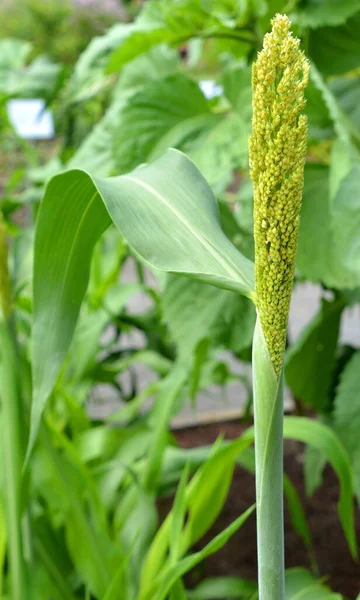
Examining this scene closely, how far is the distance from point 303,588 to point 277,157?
0.45m

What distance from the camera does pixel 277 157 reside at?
0.70 feet

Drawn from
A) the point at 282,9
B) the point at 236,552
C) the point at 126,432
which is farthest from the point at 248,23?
the point at 236,552

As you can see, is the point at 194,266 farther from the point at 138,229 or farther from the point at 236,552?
the point at 236,552

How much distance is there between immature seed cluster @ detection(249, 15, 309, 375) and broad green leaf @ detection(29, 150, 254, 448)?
0.03 metres

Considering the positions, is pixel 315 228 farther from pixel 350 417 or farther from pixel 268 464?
pixel 268 464

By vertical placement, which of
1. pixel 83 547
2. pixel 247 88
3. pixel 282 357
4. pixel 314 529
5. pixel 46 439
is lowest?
pixel 314 529

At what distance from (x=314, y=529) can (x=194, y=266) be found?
803 mm

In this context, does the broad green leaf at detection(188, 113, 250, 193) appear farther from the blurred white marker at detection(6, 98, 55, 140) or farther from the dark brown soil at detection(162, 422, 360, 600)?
the blurred white marker at detection(6, 98, 55, 140)

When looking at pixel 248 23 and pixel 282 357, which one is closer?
pixel 282 357

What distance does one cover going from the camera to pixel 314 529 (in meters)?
0.96

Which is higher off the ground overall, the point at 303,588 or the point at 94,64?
the point at 94,64

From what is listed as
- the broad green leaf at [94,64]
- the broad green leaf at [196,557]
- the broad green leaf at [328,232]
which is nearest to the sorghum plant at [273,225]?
the broad green leaf at [196,557]

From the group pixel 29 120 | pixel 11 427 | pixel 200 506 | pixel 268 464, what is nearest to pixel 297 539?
pixel 200 506

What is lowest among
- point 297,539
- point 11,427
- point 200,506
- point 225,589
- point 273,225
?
point 297,539
